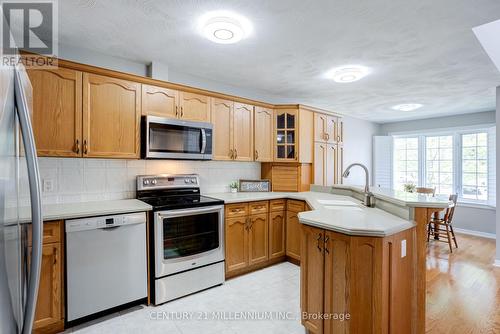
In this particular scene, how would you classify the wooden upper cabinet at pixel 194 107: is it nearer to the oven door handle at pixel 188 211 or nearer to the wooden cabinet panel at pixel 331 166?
the oven door handle at pixel 188 211

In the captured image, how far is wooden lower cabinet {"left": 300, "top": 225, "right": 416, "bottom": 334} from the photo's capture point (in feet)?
5.06

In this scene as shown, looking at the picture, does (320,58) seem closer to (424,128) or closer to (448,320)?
(448,320)

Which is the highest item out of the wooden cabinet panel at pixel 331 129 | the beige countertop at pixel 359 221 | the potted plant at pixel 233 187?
the wooden cabinet panel at pixel 331 129

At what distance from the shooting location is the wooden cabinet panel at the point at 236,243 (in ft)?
9.59

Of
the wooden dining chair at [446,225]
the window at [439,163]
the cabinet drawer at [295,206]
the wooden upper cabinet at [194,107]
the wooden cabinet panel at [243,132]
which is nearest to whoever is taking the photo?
the wooden upper cabinet at [194,107]

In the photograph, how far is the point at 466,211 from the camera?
523cm

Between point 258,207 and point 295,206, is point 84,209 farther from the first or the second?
point 295,206

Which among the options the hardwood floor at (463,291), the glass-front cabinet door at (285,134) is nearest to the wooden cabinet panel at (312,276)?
the hardwood floor at (463,291)

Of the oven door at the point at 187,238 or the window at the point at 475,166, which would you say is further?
the window at the point at 475,166

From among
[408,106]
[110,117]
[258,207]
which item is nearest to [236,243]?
[258,207]

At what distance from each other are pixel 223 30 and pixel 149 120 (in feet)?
3.83

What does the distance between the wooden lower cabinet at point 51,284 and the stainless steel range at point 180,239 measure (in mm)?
690

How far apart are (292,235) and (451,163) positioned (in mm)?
4437

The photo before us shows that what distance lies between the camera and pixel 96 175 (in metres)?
2.65
